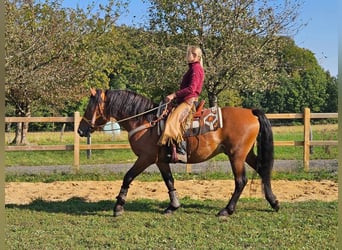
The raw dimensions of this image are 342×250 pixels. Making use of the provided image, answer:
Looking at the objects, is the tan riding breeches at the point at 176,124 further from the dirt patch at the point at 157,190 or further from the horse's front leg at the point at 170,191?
the dirt patch at the point at 157,190

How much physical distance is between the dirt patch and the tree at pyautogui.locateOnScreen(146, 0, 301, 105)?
4.90 meters

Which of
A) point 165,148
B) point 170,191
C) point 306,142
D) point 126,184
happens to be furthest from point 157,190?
point 306,142

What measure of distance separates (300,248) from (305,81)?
95.8 ft

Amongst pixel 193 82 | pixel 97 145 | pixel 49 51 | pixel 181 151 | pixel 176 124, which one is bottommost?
pixel 97 145

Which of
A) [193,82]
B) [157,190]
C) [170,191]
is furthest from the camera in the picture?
[157,190]

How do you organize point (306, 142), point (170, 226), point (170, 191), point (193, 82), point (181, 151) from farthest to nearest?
point (306, 142)
point (170, 191)
point (181, 151)
point (193, 82)
point (170, 226)

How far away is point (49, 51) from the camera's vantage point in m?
12.8

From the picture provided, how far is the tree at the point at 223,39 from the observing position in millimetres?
12219

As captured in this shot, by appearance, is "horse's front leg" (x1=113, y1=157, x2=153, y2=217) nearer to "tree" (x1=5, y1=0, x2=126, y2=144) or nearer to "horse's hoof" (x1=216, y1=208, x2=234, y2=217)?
"horse's hoof" (x1=216, y1=208, x2=234, y2=217)

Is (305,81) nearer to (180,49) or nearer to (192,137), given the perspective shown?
(180,49)

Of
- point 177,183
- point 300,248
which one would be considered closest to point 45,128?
point 177,183

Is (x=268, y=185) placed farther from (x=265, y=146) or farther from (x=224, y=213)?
(x=224, y=213)

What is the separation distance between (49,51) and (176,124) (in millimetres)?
8832

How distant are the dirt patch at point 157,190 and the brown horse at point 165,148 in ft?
3.35
